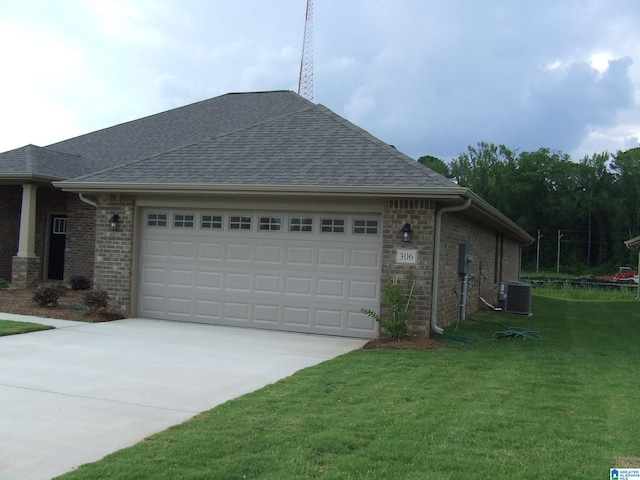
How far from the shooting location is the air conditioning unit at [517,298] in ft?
56.7

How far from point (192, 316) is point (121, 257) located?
1864 mm

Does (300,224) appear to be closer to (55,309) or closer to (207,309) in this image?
(207,309)

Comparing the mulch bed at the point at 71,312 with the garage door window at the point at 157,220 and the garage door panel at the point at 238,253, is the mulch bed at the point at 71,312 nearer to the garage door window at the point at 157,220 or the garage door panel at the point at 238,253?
the garage door window at the point at 157,220

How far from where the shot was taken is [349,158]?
11.5m

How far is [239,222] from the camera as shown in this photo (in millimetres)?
11797

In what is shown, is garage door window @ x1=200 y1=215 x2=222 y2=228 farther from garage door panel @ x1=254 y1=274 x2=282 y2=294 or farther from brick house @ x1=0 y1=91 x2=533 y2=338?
garage door panel @ x1=254 y1=274 x2=282 y2=294

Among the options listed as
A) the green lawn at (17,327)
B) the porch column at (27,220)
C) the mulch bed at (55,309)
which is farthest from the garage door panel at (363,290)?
the porch column at (27,220)

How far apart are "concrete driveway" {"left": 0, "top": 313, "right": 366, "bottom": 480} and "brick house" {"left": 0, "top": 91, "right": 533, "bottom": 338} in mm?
667

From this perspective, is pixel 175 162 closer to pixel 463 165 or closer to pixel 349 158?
pixel 349 158

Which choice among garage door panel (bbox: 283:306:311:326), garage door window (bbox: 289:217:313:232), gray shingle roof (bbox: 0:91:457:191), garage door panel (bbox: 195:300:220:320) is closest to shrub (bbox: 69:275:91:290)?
gray shingle roof (bbox: 0:91:457:191)

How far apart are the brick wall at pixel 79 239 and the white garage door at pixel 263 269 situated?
16.4ft

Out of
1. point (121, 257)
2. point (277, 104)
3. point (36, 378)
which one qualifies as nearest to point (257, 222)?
point (121, 257)

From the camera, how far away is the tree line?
73.5 m

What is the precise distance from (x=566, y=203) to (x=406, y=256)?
228 feet
